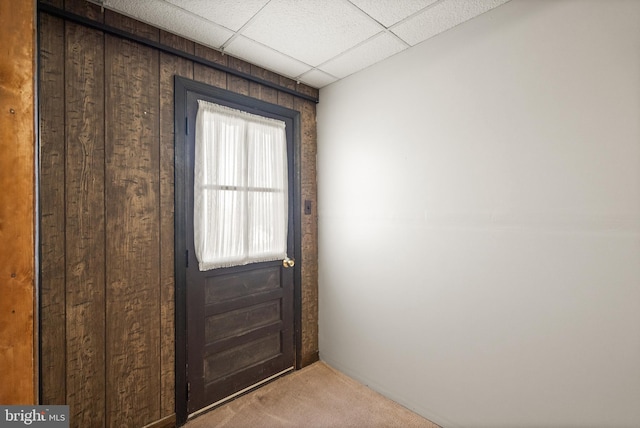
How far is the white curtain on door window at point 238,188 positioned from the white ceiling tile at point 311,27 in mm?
618

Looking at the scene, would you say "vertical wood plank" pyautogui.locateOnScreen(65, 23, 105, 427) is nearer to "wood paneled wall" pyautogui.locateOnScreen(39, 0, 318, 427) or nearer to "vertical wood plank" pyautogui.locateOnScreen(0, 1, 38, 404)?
"wood paneled wall" pyautogui.locateOnScreen(39, 0, 318, 427)

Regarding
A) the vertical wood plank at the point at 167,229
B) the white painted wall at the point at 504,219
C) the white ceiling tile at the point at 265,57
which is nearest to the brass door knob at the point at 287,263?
the white painted wall at the point at 504,219

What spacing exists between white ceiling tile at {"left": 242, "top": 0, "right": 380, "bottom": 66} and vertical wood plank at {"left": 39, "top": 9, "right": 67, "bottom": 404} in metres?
1.13

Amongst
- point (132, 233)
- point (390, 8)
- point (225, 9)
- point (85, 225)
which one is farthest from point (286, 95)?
point (85, 225)

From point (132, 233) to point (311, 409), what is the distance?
184cm

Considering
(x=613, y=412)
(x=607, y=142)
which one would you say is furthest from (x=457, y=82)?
(x=613, y=412)

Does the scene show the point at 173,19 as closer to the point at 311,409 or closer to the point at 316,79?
the point at 316,79

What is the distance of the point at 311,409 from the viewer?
225cm

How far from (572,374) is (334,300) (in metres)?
1.77

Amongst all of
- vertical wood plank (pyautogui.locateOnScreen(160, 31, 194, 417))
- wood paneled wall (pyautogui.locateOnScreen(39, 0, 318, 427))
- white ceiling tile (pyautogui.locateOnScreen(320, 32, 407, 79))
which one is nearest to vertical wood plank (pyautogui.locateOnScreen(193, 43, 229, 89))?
wood paneled wall (pyautogui.locateOnScreen(39, 0, 318, 427))

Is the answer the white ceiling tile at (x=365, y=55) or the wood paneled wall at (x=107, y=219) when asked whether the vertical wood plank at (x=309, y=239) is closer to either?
the white ceiling tile at (x=365, y=55)

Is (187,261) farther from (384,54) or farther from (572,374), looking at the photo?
(572,374)

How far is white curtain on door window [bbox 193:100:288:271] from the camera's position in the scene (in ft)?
7.32

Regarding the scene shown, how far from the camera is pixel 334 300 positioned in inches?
113
